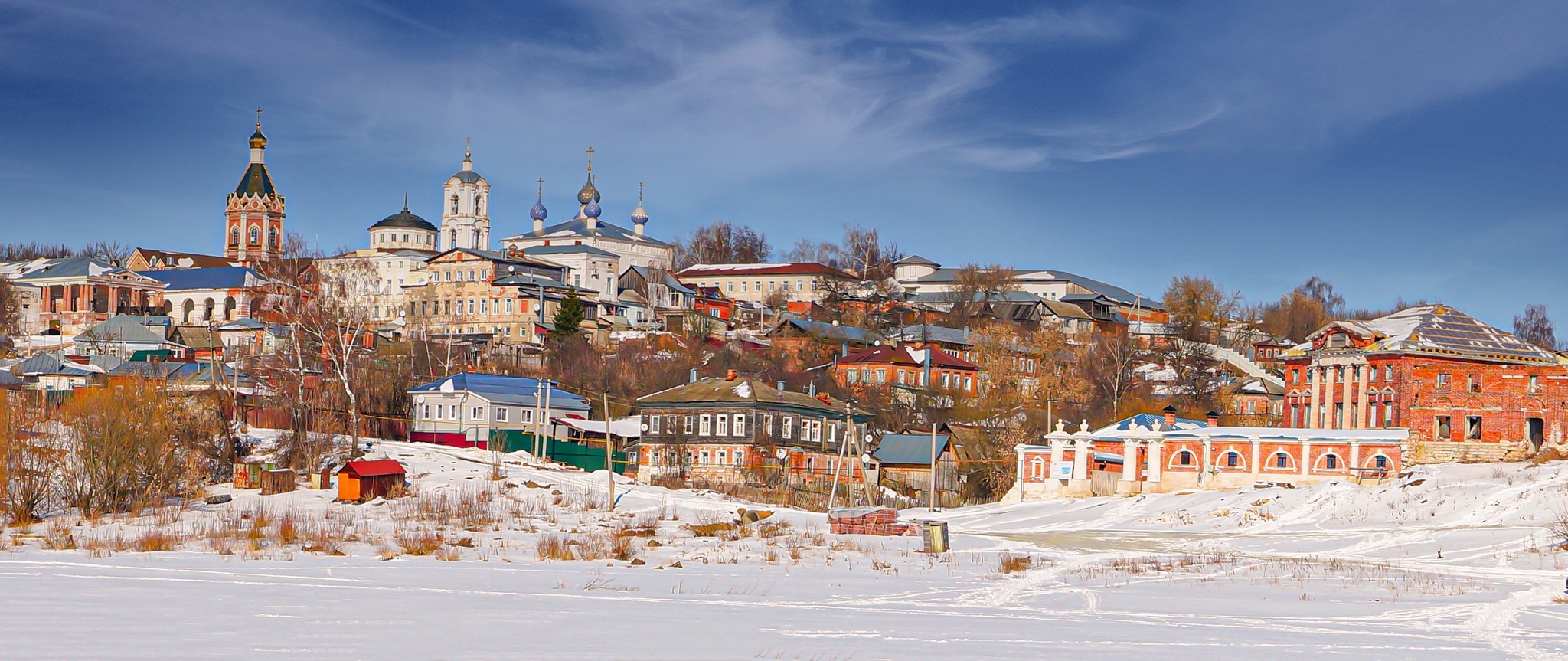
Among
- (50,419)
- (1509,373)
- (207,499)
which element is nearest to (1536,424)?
(1509,373)

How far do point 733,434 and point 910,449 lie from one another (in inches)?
317

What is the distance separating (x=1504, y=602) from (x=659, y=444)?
45382 millimetres

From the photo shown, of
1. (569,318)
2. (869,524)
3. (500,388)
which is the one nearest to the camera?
(869,524)

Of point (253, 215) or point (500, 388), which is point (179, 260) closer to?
point (253, 215)

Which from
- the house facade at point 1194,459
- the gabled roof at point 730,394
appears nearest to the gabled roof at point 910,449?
the gabled roof at point 730,394

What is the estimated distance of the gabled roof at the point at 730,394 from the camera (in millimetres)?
65250

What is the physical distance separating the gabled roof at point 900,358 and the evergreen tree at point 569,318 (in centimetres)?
1729

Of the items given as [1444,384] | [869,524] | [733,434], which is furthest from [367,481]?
[1444,384]

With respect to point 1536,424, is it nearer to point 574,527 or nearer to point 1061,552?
point 1061,552

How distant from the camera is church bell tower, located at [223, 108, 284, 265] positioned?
155 meters

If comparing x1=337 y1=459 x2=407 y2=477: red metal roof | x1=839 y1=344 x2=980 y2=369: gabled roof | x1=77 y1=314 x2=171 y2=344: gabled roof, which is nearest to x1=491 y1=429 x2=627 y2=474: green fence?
x1=337 y1=459 x2=407 y2=477: red metal roof

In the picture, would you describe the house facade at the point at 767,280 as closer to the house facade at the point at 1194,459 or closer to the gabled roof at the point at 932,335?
the gabled roof at the point at 932,335

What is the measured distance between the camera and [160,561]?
24812 mm

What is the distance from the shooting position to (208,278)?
126812 millimetres
